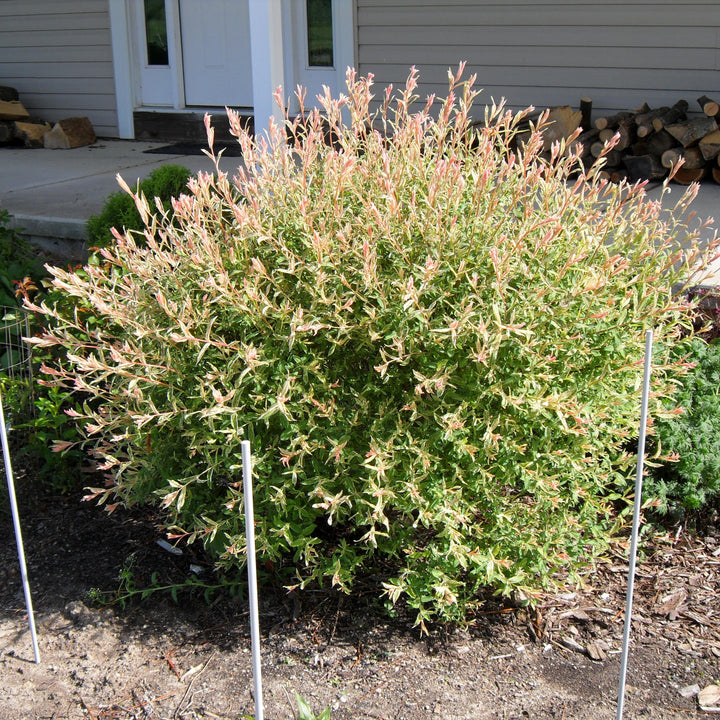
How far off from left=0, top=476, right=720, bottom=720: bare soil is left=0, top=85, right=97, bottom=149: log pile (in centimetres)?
716

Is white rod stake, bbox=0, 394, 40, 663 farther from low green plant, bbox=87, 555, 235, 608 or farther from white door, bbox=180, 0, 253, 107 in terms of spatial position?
white door, bbox=180, 0, 253, 107

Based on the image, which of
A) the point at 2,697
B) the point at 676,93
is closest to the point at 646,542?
the point at 2,697

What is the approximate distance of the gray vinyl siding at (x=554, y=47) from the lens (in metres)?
6.89

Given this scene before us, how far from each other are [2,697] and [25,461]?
1.40 m

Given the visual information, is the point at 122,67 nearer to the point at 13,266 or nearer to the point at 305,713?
the point at 13,266

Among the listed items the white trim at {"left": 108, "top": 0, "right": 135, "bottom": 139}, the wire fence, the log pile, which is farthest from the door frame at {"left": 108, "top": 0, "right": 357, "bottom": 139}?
the wire fence

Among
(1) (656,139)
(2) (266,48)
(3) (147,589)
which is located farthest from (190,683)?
(1) (656,139)

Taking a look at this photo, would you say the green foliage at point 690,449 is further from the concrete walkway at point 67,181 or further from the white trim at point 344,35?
the white trim at point 344,35

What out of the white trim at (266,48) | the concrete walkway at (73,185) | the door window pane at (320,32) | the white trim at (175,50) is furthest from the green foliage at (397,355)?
the white trim at (175,50)

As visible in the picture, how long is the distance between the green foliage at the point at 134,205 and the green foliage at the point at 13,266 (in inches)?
14.1

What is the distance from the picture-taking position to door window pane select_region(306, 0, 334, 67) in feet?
28.0

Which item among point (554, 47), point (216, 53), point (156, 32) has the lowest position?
point (554, 47)

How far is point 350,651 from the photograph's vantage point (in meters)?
2.74

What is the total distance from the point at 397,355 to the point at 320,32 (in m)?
6.90
